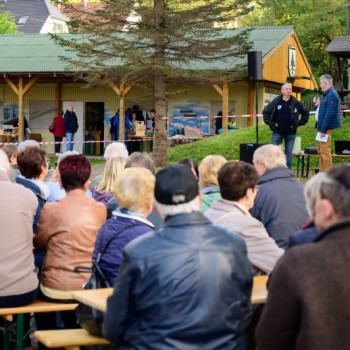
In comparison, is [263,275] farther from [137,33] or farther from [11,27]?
[11,27]

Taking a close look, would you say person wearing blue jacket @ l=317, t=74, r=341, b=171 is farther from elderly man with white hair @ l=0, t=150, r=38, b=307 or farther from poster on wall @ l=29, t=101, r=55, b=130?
poster on wall @ l=29, t=101, r=55, b=130

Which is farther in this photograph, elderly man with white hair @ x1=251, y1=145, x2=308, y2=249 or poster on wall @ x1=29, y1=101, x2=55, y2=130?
poster on wall @ x1=29, y1=101, x2=55, y2=130

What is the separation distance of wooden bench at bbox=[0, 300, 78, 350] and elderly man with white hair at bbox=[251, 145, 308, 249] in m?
1.67

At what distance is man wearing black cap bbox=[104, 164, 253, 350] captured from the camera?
388 centimetres

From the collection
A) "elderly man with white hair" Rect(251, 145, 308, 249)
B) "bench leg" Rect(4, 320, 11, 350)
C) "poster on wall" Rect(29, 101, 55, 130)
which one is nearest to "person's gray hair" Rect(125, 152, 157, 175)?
"elderly man with white hair" Rect(251, 145, 308, 249)

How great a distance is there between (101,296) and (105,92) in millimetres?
30196

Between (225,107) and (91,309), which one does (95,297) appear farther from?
(225,107)

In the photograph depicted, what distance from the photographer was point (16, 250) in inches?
236

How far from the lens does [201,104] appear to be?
33.5 m

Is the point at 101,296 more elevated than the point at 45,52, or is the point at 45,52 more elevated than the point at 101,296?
the point at 45,52

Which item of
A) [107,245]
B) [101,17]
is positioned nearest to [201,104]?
[101,17]

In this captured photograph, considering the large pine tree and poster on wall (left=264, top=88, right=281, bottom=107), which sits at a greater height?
the large pine tree

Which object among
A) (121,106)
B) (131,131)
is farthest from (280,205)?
(131,131)

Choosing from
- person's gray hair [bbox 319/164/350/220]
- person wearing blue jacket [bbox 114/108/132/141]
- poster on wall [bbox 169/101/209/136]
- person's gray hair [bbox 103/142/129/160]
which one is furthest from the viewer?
poster on wall [bbox 169/101/209/136]
